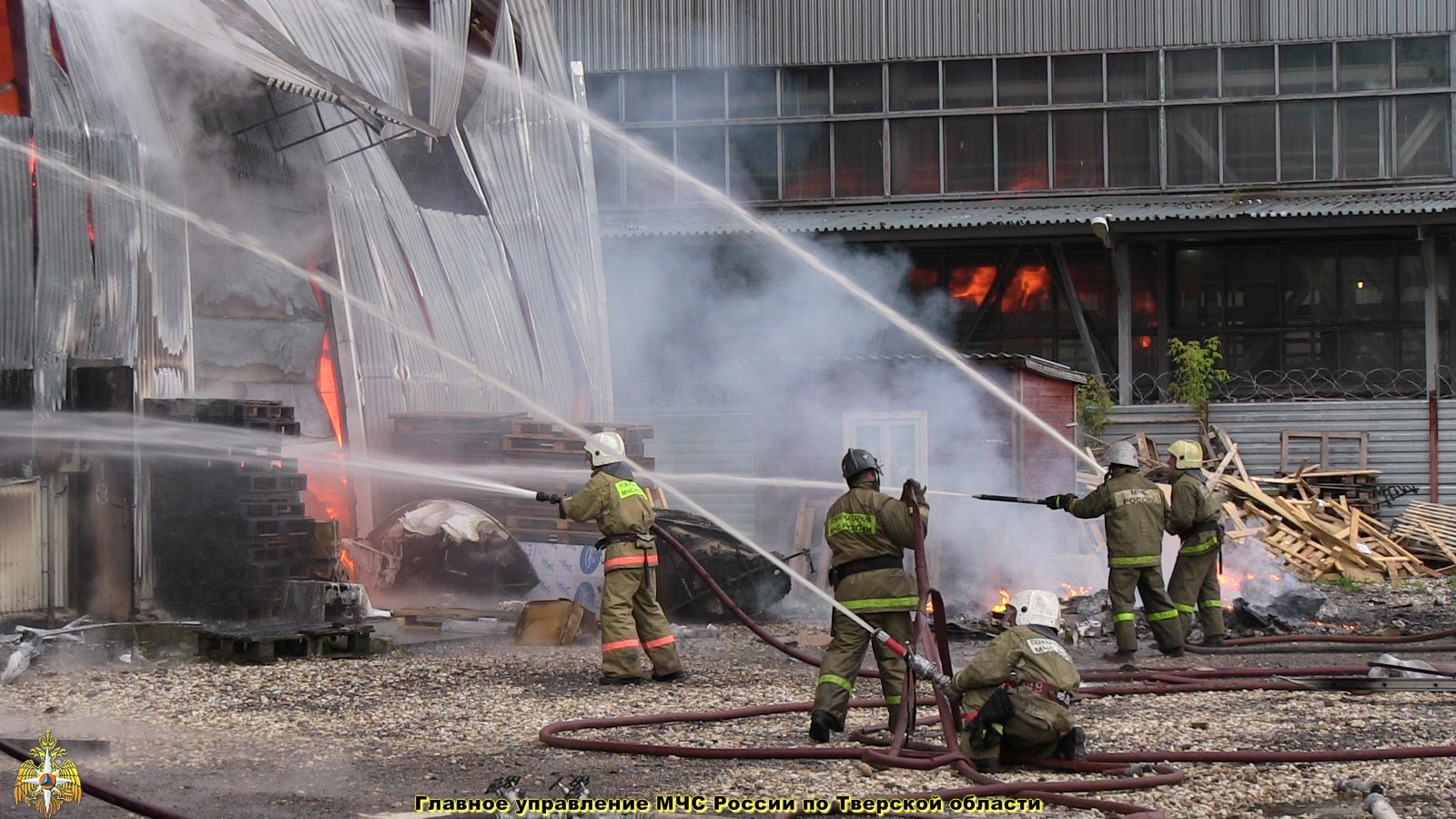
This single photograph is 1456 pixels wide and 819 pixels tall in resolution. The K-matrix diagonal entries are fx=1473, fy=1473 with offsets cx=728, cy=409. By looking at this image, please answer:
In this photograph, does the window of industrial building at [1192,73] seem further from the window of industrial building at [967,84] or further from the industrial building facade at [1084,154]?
the window of industrial building at [967,84]

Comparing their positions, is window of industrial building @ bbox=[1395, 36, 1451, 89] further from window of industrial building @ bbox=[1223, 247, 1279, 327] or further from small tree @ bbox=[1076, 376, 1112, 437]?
small tree @ bbox=[1076, 376, 1112, 437]

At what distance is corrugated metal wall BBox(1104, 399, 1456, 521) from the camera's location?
18.7 metres

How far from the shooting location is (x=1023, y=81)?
23.4m

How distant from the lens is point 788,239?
829 inches

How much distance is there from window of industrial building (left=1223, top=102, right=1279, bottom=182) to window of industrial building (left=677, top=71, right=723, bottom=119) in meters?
7.94

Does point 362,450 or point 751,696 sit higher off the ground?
point 362,450

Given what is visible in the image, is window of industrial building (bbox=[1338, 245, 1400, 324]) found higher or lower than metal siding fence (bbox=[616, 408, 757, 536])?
higher

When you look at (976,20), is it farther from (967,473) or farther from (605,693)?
(605,693)

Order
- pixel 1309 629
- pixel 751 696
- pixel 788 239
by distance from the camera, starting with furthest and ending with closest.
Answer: pixel 788 239, pixel 1309 629, pixel 751 696

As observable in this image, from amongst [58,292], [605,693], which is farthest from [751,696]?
[58,292]

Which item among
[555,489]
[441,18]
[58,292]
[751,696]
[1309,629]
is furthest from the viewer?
[441,18]

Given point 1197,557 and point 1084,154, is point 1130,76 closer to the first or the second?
point 1084,154

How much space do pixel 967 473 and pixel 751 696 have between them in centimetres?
619

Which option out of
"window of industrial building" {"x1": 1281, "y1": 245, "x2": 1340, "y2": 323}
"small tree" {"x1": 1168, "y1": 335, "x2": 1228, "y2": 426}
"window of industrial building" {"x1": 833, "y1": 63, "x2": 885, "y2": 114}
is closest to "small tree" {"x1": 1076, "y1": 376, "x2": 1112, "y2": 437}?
"small tree" {"x1": 1168, "y1": 335, "x2": 1228, "y2": 426}
